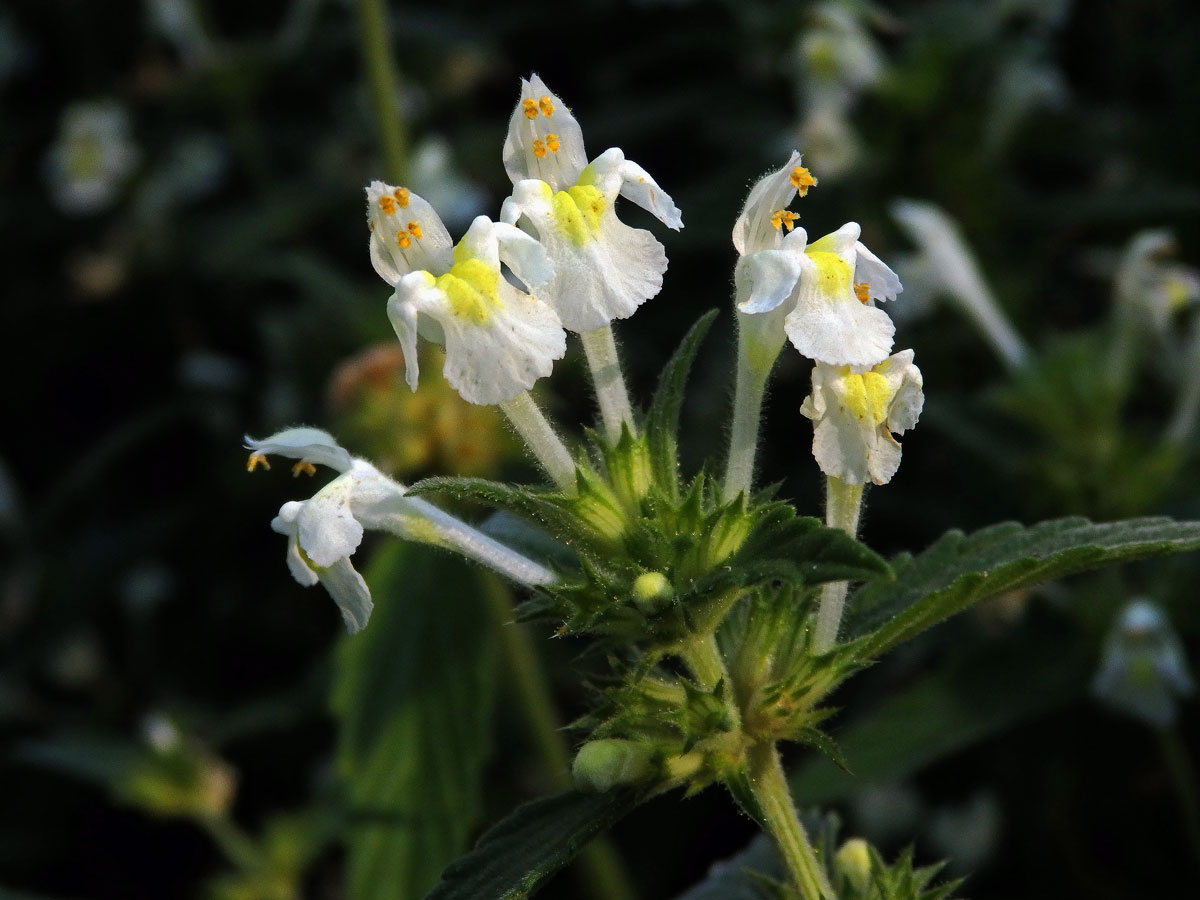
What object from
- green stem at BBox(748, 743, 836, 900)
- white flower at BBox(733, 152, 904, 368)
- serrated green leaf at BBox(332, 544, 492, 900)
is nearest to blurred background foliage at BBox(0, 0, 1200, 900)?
serrated green leaf at BBox(332, 544, 492, 900)

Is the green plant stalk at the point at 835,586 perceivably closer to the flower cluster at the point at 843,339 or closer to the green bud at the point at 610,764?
the flower cluster at the point at 843,339

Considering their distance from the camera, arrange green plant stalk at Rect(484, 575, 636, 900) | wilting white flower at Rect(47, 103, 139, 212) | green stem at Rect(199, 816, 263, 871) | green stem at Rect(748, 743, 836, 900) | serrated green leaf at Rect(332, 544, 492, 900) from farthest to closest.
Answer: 1. wilting white flower at Rect(47, 103, 139, 212)
2. green stem at Rect(199, 816, 263, 871)
3. green plant stalk at Rect(484, 575, 636, 900)
4. serrated green leaf at Rect(332, 544, 492, 900)
5. green stem at Rect(748, 743, 836, 900)

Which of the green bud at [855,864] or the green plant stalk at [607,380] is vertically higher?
the green plant stalk at [607,380]

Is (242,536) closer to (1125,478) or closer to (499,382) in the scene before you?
(1125,478)

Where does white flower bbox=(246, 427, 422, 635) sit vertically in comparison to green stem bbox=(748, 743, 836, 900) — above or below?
above

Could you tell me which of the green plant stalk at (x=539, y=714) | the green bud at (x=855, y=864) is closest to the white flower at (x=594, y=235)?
the green bud at (x=855, y=864)

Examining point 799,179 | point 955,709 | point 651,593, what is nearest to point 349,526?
point 651,593

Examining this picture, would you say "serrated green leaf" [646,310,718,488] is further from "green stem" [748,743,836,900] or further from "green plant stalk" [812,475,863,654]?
"green stem" [748,743,836,900]

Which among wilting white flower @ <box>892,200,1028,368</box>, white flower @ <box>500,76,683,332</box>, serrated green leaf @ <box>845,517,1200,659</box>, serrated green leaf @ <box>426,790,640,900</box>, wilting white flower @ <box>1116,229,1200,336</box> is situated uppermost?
wilting white flower @ <box>892,200,1028,368</box>
